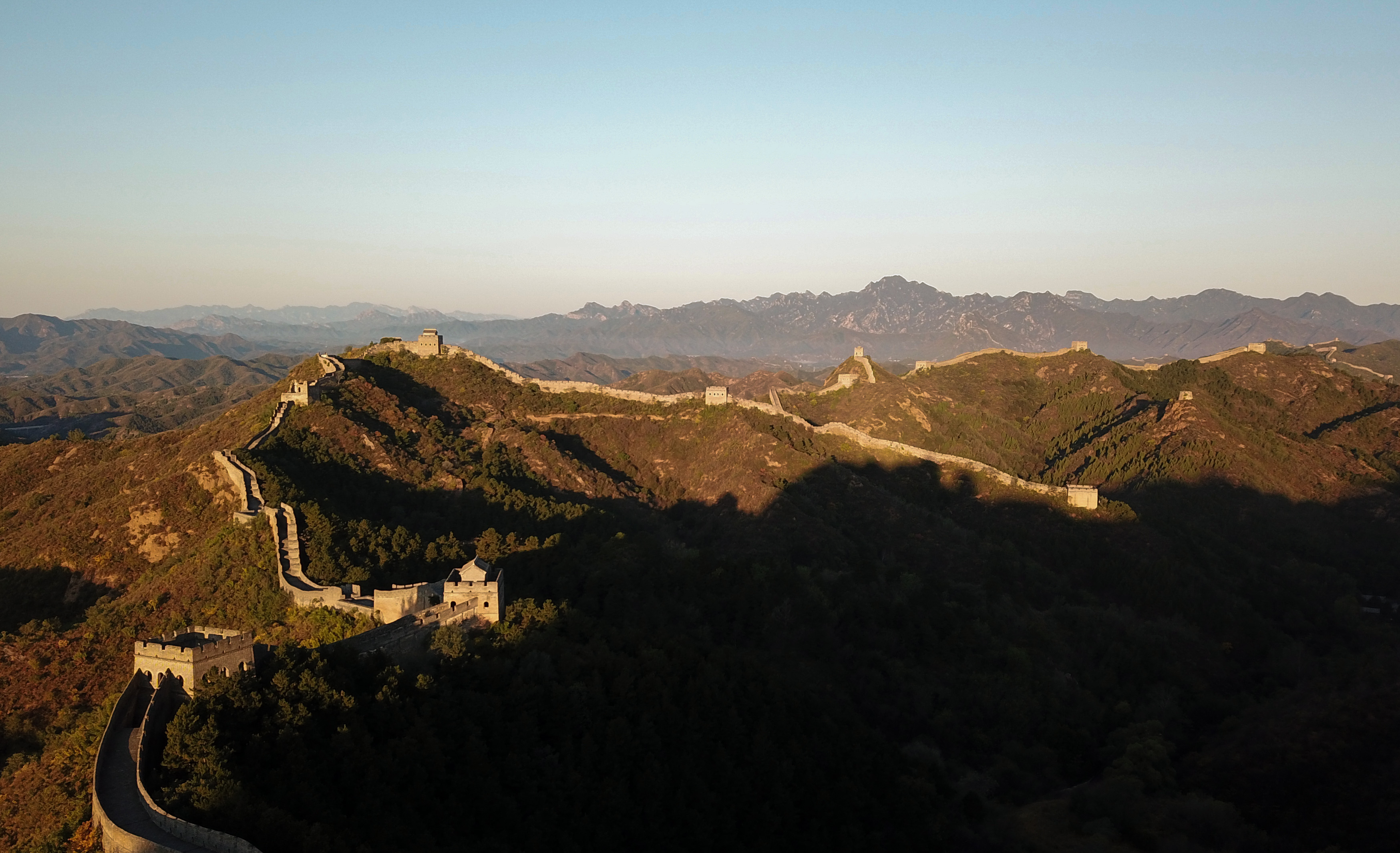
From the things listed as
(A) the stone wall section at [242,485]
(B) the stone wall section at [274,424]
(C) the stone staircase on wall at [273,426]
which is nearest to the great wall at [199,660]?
(A) the stone wall section at [242,485]

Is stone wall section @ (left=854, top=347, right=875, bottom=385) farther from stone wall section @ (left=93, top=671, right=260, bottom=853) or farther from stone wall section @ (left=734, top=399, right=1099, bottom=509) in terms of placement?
stone wall section @ (left=93, top=671, right=260, bottom=853)

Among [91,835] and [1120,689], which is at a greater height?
[91,835]

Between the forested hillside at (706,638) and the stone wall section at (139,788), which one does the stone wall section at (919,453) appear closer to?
the forested hillside at (706,638)

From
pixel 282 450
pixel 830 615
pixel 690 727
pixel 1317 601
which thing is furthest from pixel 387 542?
pixel 1317 601

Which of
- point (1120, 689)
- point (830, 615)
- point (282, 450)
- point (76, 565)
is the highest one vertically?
point (282, 450)

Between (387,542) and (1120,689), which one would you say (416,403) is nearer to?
(387,542)

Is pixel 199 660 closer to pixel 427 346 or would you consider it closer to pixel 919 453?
pixel 427 346

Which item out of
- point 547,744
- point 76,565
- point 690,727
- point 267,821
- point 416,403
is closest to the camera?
point 267,821

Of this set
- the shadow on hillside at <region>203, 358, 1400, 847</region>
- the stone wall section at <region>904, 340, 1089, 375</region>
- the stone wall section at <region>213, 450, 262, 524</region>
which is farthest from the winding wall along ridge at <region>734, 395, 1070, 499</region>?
the stone wall section at <region>213, 450, 262, 524</region>
